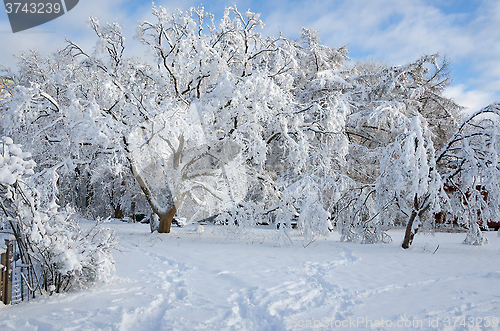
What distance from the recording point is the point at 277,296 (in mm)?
4234

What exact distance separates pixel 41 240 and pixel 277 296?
3246mm

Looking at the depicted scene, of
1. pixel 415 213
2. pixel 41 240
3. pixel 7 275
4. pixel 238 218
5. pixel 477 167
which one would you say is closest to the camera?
pixel 7 275

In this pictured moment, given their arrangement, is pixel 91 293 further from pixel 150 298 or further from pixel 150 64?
pixel 150 64

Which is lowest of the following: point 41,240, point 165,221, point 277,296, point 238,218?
point 277,296

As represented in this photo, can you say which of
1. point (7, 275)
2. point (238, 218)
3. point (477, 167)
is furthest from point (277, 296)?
point (477, 167)

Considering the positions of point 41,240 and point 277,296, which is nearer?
point 41,240

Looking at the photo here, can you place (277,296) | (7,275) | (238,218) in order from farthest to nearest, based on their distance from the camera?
1. (238,218)
2. (277,296)
3. (7,275)

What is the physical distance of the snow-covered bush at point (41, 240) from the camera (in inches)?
151

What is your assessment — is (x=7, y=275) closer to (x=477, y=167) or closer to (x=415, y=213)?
(x=415, y=213)

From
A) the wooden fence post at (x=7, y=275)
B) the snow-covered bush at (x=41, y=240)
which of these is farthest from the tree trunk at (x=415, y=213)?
the wooden fence post at (x=7, y=275)

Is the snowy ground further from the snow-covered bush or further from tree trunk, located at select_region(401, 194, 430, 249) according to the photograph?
tree trunk, located at select_region(401, 194, 430, 249)

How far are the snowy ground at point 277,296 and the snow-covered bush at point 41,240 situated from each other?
29cm

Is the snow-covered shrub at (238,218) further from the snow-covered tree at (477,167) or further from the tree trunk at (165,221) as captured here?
the snow-covered tree at (477,167)

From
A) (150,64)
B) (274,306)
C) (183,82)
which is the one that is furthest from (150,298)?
(150,64)
